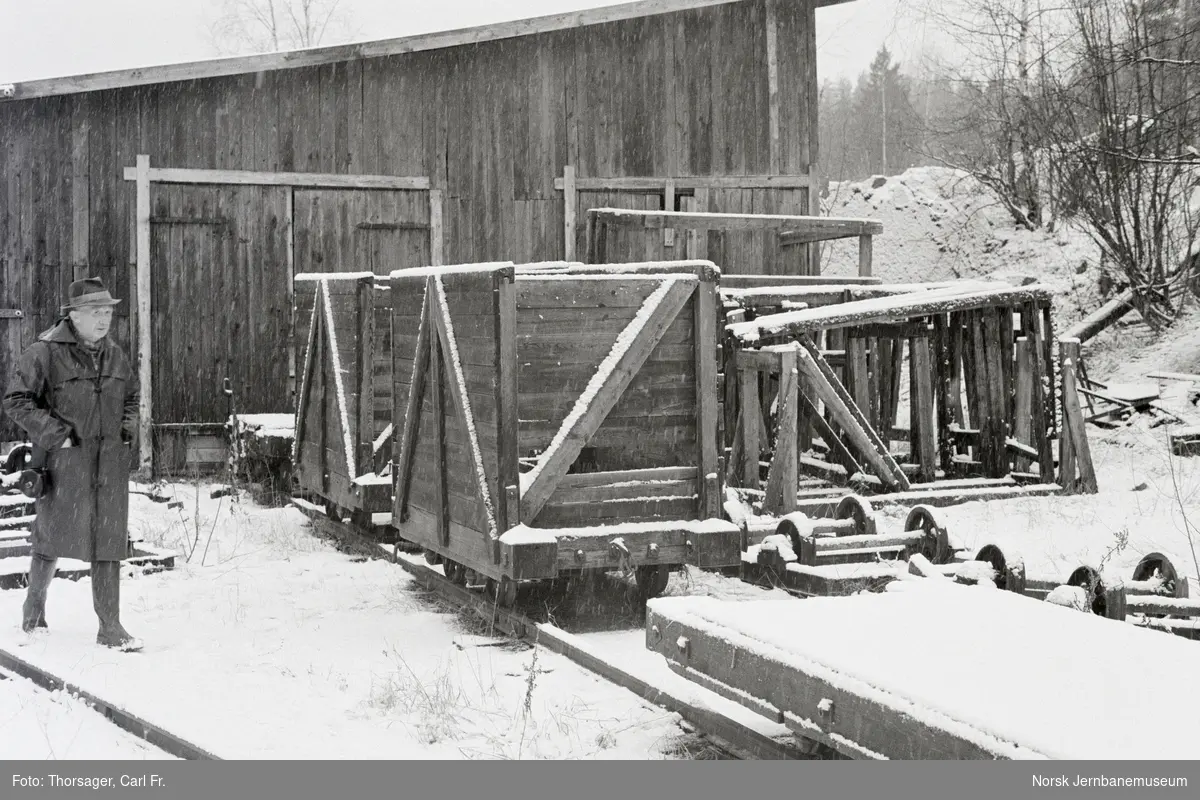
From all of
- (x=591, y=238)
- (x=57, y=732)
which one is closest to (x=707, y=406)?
(x=57, y=732)

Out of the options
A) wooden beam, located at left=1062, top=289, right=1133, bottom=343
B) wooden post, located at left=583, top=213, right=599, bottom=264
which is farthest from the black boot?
wooden beam, located at left=1062, top=289, right=1133, bottom=343

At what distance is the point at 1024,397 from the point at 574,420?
7360mm

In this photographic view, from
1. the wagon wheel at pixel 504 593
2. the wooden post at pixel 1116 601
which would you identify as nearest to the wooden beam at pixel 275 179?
the wagon wheel at pixel 504 593

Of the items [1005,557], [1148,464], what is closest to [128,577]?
[1005,557]

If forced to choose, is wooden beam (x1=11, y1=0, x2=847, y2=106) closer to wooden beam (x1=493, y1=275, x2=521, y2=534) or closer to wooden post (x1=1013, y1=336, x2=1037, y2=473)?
wooden post (x1=1013, y1=336, x2=1037, y2=473)

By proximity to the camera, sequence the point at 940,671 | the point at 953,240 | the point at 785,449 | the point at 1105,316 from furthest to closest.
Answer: the point at 953,240 < the point at 1105,316 < the point at 785,449 < the point at 940,671

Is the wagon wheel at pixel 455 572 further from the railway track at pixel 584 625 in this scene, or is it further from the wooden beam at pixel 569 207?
the wooden beam at pixel 569 207

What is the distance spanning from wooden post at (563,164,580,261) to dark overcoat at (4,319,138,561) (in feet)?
29.5

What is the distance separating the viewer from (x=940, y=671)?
4059 mm

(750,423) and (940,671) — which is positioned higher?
(750,423)

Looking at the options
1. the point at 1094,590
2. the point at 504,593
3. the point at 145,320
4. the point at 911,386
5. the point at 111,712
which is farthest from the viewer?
the point at 145,320

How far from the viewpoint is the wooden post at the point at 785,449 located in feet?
33.2

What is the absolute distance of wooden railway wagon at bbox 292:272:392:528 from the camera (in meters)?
9.41

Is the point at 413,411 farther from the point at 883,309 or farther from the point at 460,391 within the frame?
the point at 883,309
